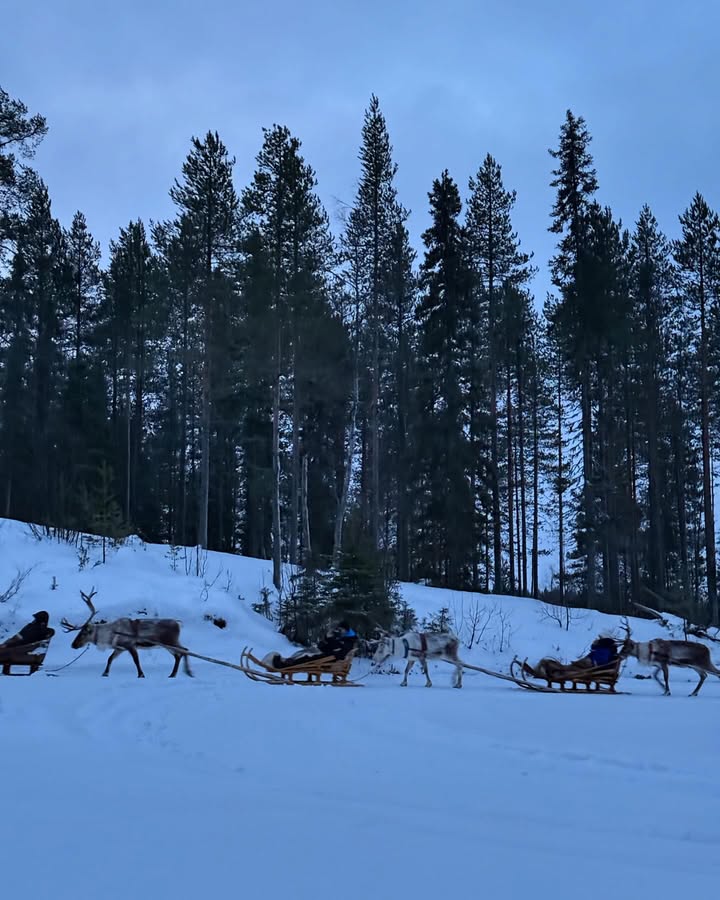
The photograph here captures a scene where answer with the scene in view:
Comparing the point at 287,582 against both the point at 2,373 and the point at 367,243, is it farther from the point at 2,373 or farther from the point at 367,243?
the point at 2,373

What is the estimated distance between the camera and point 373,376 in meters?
27.0

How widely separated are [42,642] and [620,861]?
11764 millimetres

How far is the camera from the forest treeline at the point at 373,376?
2447cm

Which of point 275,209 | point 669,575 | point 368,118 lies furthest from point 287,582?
point 669,575

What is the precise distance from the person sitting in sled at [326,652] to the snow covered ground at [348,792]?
1896 mm

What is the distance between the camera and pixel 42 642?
1373 cm

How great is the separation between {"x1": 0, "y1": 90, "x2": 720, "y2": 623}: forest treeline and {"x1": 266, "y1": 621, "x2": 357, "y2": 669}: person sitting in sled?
3698mm

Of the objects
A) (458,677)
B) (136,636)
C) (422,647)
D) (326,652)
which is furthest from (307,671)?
(136,636)

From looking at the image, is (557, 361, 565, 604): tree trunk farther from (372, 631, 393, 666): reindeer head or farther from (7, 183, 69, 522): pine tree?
(7, 183, 69, 522): pine tree

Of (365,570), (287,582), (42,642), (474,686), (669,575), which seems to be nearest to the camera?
(42,642)

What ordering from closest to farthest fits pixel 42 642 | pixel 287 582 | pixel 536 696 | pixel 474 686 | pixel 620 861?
1. pixel 620 861
2. pixel 536 696
3. pixel 42 642
4. pixel 474 686
5. pixel 287 582

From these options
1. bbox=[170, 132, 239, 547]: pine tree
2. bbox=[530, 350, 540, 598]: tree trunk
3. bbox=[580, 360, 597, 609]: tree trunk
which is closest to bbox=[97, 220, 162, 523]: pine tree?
bbox=[170, 132, 239, 547]: pine tree

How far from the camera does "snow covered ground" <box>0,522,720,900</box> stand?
398cm

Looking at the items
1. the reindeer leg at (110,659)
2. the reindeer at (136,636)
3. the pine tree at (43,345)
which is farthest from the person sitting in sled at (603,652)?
the pine tree at (43,345)
